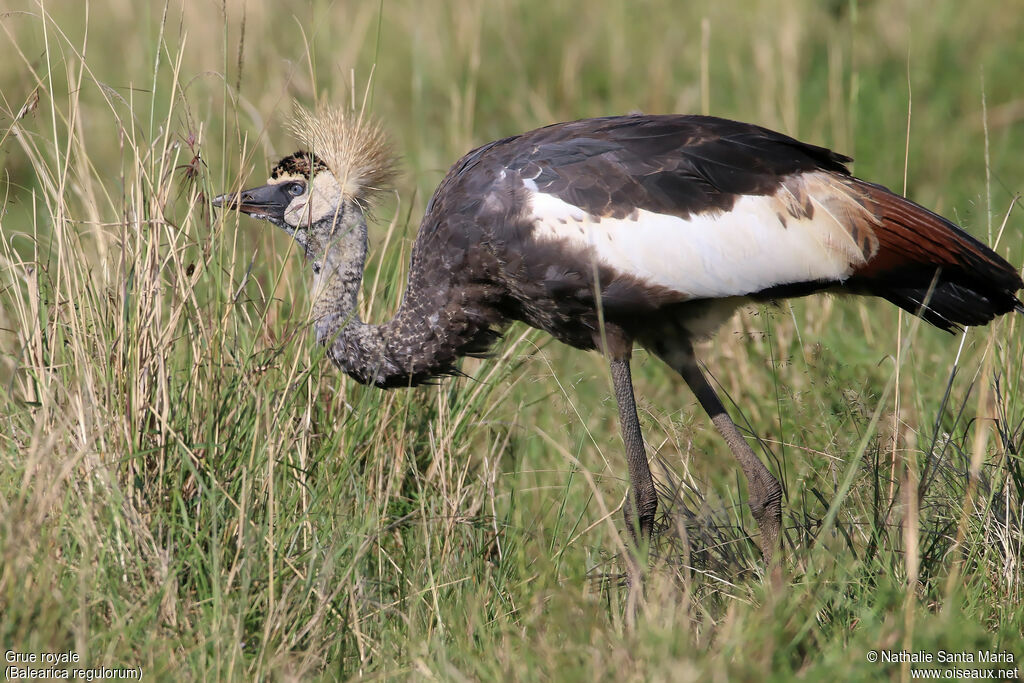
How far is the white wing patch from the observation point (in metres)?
3.68

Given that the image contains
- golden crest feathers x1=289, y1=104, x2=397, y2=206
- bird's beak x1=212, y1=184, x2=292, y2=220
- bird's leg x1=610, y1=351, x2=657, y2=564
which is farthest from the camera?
bird's beak x1=212, y1=184, x2=292, y2=220

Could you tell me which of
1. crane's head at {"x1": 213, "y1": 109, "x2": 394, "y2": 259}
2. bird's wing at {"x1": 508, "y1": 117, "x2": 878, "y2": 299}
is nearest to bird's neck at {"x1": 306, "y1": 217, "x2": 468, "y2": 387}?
crane's head at {"x1": 213, "y1": 109, "x2": 394, "y2": 259}

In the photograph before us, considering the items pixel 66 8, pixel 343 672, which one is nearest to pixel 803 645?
pixel 343 672

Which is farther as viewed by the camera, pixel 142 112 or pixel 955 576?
pixel 142 112

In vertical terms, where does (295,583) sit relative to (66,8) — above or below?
below

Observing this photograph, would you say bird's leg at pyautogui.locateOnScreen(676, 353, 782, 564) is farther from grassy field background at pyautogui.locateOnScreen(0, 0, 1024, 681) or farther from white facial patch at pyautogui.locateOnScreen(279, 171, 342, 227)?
white facial patch at pyautogui.locateOnScreen(279, 171, 342, 227)

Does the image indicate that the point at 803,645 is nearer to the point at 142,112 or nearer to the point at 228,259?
the point at 228,259

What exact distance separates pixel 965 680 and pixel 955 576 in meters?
0.42

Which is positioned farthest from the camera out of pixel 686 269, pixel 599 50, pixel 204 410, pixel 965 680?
pixel 599 50

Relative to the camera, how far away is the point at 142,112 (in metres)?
6.81

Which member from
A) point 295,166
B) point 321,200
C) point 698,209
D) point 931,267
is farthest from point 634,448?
point 295,166

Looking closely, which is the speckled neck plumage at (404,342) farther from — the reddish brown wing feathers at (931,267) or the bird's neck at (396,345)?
the reddish brown wing feathers at (931,267)

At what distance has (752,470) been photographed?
13.0ft

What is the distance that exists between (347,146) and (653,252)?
4.21ft
